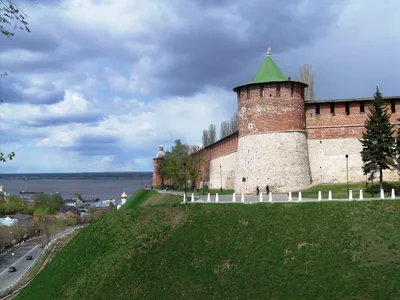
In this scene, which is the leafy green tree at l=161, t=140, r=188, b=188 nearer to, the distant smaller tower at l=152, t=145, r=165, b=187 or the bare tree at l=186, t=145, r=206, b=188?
the bare tree at l=186, t=145, r=206, b=188

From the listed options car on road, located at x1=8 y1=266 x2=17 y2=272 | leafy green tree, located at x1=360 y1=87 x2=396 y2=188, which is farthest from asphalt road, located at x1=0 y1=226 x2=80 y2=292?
leafy green tree, located at x1=360 y1=87 x2=396 y2=188

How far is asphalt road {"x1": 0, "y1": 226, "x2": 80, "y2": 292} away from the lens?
48.7 metres

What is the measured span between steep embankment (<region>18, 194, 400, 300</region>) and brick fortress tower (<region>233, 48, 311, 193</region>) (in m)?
8.61

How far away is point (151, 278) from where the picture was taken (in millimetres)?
21953

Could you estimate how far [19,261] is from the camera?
195 feet

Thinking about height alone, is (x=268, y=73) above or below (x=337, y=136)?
above

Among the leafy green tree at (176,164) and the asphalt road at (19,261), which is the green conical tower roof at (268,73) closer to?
the leafy green tree at (176,164)

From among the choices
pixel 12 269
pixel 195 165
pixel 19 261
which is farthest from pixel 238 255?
pixel 19 261

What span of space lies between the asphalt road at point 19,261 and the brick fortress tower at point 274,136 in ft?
86.1

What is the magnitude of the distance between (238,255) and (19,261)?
147ft

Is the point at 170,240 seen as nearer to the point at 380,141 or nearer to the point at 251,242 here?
the point at 251,242

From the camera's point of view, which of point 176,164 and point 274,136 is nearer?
point 274,136

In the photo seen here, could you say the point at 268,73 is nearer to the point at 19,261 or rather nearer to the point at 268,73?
the point at 268,73

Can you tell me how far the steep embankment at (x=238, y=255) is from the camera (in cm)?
1948
